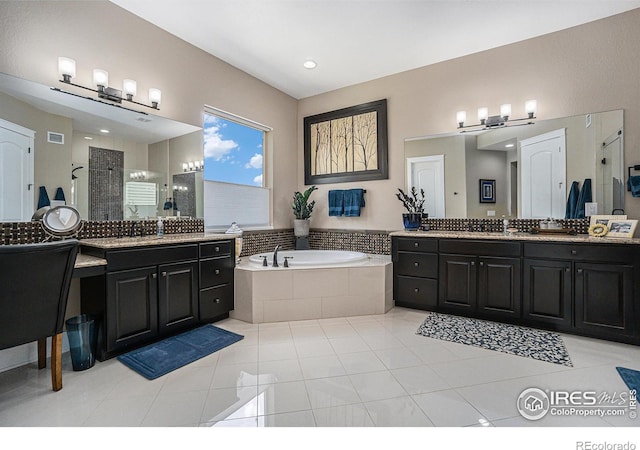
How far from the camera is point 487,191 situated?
3.33 m

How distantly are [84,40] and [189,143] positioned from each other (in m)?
1.11

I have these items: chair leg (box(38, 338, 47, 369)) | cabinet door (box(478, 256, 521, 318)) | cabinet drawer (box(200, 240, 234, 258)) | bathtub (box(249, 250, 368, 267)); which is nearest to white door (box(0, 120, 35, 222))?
chair leg (box(38, 338, 47, 369))

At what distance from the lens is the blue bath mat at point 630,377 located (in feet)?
5.83

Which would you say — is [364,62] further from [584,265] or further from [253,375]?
[253,375]

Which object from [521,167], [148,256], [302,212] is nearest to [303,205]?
[302,212]

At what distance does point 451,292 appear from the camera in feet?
10.0

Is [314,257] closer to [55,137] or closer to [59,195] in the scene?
[59,195]

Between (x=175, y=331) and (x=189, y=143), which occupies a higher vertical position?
(x=189, y=143)

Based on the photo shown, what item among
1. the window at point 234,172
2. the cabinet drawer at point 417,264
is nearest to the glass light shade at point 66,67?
the window at point 234,172

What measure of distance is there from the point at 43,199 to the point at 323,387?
7.84ft

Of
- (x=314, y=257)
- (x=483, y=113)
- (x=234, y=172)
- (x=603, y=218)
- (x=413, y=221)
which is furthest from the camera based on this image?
(x=314, y=257)

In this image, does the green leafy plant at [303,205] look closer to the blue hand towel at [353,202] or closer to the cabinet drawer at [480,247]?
the blue hand towel at [353,202]

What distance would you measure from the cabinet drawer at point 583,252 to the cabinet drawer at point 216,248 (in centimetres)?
283

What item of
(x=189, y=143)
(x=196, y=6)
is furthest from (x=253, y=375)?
(x=196, y=6)
